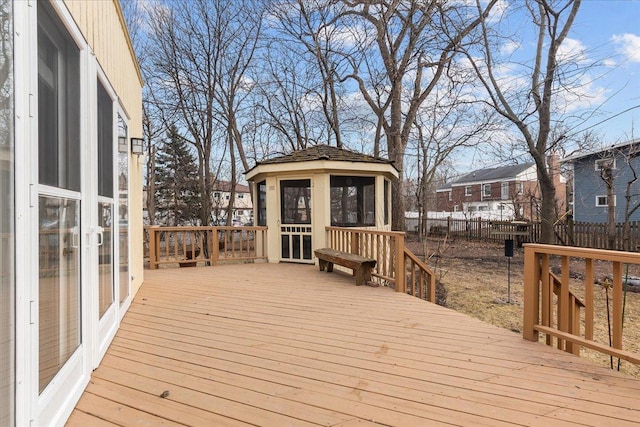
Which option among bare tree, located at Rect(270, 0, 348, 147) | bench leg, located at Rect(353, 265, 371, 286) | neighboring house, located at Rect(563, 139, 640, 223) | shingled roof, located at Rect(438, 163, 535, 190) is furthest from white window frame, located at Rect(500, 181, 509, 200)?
bench leg, located at Rect(353, 265, 371, 286)

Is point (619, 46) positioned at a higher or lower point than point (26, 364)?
higher

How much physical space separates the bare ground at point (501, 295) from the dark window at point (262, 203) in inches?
149

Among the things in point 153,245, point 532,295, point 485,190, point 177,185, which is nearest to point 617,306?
point 532,295

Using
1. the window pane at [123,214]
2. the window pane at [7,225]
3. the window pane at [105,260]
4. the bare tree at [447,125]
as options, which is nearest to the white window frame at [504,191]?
the bare tree at [447,125]

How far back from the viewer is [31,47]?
1429 millimetres

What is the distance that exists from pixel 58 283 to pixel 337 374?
168 cm

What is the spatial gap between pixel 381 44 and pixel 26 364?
12.7 m

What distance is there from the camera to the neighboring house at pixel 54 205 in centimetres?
129

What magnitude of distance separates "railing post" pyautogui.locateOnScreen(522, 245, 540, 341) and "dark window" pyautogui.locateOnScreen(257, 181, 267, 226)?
559 centimetres

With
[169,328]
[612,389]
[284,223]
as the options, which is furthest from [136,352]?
[284,223]

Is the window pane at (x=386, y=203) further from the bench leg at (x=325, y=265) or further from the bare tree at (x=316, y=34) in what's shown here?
the bare tree at (x=316, y=34)

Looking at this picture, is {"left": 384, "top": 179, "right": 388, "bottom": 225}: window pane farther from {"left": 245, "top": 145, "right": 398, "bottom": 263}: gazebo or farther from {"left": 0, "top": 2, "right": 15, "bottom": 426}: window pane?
{"left": 0, "top": 2, "right": 15, "bottom": 426}: window pane

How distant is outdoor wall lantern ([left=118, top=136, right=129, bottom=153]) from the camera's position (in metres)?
3.51

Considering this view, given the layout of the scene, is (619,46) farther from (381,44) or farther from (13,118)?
(13,118)
